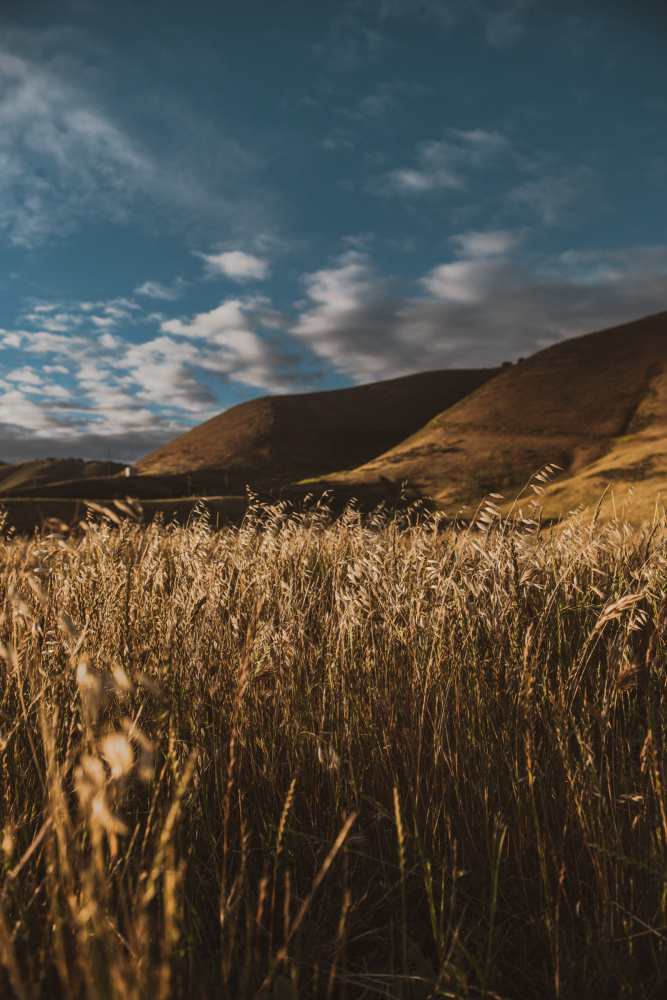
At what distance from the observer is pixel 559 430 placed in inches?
1210

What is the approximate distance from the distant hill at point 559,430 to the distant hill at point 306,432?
1473 cm

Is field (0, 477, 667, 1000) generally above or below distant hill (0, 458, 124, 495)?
below

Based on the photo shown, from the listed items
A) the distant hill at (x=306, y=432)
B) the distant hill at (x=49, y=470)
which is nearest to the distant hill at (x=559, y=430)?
the distant hill at (x=306, y=432)

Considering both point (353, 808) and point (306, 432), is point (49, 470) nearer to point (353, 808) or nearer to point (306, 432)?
point (306, 432)

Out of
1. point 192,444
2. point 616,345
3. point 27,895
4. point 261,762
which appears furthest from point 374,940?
point 192,444

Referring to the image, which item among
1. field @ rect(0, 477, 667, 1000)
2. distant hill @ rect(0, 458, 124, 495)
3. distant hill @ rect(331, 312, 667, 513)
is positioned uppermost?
distant hill @ rect(0, 458, 124, 495)

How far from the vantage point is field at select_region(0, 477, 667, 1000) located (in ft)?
4.57

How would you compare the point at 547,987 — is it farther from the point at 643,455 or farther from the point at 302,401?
the point at 302,401

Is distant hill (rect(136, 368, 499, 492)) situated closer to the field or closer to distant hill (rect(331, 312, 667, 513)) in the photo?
distant hill (rect(331, 312, 667, 513))

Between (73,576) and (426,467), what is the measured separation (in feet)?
80.8

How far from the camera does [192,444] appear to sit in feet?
198

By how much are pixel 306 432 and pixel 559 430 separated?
121ft

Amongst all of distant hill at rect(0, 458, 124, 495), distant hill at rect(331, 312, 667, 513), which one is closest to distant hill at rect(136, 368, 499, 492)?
distant hill at rect(331, 312, 667, 513)

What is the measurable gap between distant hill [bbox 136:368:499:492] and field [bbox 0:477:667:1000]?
33.7 m
